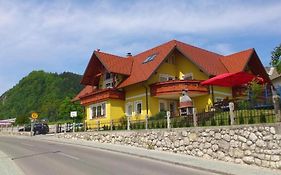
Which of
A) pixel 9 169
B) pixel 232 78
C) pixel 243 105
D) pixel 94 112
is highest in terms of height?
pixel 232 78

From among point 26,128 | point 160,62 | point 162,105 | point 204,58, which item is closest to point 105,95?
point 162,105

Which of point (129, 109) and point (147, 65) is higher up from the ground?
point (147, 65)

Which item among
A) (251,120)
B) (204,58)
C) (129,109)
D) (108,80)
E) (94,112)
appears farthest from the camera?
(94,112)

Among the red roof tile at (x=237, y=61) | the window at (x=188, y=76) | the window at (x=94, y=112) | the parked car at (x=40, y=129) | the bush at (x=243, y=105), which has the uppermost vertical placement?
the red roof tile at (x=237, y=61)

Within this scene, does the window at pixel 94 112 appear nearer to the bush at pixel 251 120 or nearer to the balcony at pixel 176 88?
the balcony at pixel 176 88

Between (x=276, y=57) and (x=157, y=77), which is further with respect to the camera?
(x=157, y=77)

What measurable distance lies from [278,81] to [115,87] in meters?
20.3

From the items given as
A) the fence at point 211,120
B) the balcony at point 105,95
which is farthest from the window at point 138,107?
the fence at point 211,120

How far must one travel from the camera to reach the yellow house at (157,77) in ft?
107

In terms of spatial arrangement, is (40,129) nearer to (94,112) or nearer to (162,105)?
(94,112)

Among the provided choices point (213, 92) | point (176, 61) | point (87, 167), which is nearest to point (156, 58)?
point (176, 61)

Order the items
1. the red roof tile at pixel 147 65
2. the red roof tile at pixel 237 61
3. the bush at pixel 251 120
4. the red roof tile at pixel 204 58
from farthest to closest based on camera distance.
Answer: the red roof tile at pixel 237 61 < the red roof tile at pixel 147 65 < the red roof tile at pixel 204 58 < the bush at pixel 251 120

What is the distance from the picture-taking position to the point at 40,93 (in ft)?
347

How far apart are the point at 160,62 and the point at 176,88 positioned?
3014 millimetres
